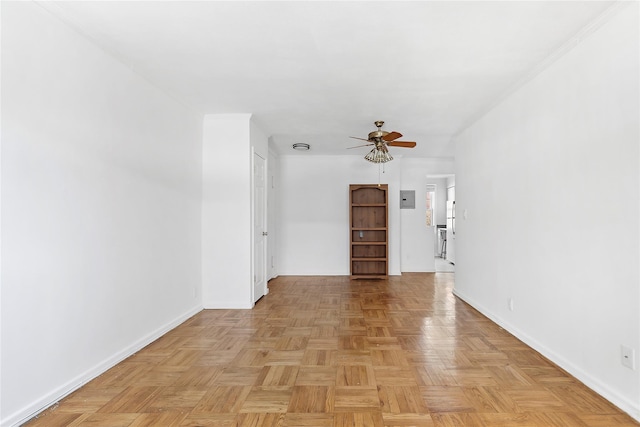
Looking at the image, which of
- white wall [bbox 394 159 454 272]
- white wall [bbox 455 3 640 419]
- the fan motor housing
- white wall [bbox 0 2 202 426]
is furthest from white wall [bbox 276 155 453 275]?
white wall [bbox 0 2 202 426]

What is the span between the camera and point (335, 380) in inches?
87.7

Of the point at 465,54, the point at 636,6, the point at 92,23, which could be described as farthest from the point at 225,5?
the point at 636,6

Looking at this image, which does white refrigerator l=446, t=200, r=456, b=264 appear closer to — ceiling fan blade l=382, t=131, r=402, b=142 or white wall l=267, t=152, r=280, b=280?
white wall l=267, t=152, r=280, b=280

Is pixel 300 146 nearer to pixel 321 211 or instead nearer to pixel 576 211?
pixel 321 211

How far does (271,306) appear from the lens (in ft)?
13.5

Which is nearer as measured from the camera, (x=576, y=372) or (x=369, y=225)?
(x=576, y=372)

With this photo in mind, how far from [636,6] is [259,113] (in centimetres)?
323

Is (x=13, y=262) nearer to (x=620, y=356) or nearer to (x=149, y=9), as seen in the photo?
(x=149, y=9)

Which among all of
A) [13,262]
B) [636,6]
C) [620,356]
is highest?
[636,6]

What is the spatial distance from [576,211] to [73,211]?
3409mm

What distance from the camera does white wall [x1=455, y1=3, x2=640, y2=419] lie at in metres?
1.86

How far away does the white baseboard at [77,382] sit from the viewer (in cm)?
173

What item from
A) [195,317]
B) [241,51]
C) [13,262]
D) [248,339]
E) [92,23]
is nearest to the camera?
[13,262]

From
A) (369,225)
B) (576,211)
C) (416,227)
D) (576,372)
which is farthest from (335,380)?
(416,227)
